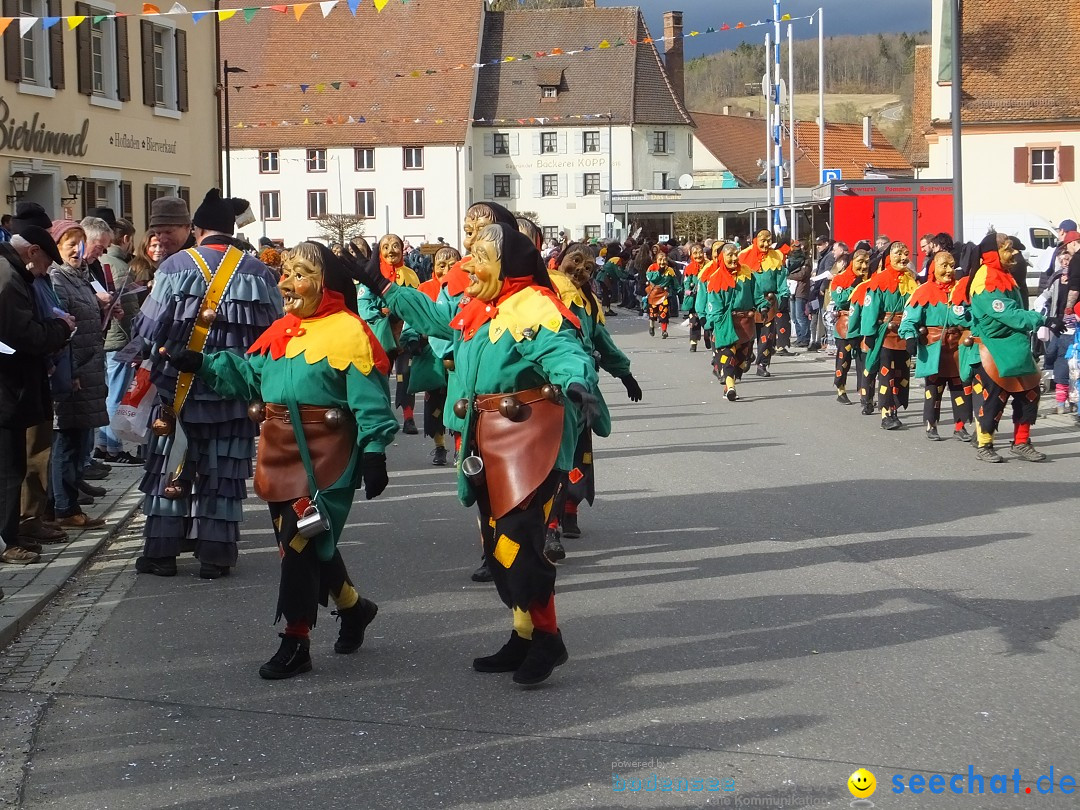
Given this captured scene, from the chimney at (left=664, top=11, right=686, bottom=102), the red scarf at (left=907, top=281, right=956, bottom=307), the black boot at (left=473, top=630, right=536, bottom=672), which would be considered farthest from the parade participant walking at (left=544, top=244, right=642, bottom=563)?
the chimney at (left=664, top=11, right=686, bottom=102)

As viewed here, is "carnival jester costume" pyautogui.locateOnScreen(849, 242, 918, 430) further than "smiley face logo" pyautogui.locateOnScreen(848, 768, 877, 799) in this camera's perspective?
Yes

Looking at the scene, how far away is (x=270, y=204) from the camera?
75438mm

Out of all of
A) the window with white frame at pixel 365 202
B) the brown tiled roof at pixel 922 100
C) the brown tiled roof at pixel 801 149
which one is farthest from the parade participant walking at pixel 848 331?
the brown tiled roof at pixel 801 149

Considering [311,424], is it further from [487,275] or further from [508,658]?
[508,658]

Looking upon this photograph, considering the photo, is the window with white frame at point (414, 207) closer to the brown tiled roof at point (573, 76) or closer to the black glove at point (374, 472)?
the brown tiled roof at point (573, 76)

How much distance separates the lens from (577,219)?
77062 millimetres

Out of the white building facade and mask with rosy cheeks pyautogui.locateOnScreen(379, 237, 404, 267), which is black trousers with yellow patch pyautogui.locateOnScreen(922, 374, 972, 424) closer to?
mask with rosy cheeks pyautogui.locateOnScreen(379, 237, 404, 267)

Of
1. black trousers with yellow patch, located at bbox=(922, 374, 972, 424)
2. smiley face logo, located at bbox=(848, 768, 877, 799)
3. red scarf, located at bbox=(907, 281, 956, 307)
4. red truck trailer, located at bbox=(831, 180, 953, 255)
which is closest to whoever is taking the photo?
smiley face logo, located at bbox=(848, 768, 877, 799)

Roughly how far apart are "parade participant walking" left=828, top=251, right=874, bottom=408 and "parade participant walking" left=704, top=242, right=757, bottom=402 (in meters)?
1.03

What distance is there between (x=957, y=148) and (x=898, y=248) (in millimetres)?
5836

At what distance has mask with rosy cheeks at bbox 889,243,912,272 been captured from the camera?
1528 cm

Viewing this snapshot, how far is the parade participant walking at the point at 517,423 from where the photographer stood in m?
5.96

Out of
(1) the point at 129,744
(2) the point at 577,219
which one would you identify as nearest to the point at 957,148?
(1) the point at 129,744

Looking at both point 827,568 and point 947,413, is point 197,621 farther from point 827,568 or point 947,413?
point 947,413
